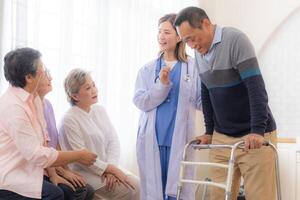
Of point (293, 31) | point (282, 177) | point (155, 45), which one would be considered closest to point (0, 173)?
point (155, 45)

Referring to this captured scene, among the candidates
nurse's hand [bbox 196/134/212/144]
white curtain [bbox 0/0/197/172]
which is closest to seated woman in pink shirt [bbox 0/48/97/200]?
white curtain [bbox 0/0/197/172]

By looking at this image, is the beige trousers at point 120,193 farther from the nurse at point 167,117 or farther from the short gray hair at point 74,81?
the short gray hair at point 74,81

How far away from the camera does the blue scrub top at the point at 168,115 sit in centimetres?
251

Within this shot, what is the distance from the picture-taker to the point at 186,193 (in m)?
2.50

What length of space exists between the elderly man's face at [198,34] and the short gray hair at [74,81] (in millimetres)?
773

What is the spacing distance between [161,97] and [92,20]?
2.94ft

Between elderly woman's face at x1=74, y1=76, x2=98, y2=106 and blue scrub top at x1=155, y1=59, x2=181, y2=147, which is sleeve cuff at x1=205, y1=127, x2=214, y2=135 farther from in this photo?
elderly woman's face at x1=74, y1=76, x2=98, y2=106

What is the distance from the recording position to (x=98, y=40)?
307cm

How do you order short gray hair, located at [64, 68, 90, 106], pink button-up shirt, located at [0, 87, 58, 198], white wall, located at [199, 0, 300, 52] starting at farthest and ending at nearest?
white wall, located at [199, 0, 300, 52], short gray hair, located at [64, 68, 90, 106], pink button-up shirt, located at [0, 87, 58, 198]

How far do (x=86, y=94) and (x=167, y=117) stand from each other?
1.69 feet

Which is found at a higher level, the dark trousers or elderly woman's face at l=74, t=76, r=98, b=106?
elderly woman's face at l=74, t=76, r=98, b=106

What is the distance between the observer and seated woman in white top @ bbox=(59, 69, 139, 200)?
2.53m

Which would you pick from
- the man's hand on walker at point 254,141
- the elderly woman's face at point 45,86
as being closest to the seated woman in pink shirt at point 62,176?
the elderly woman's face at point 45,86

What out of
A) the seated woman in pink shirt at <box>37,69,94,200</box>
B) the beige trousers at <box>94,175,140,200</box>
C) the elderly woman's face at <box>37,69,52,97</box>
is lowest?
the beige trousers at <box>94,175,140,200</box>
